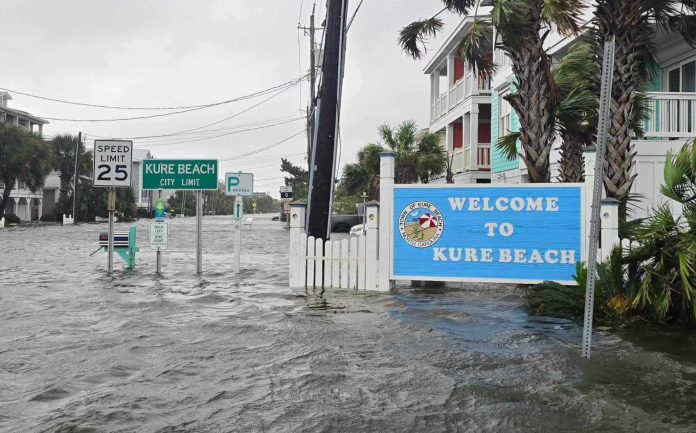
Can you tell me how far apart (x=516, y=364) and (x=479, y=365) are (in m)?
0.35

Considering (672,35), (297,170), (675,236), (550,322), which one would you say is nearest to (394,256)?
(550,322)

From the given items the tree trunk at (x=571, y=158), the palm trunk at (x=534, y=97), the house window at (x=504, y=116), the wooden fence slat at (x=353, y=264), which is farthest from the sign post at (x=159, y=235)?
the house window at (x=504, y=116)

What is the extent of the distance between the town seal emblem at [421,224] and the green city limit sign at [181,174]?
5.08m

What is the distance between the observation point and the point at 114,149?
13875 millimetres

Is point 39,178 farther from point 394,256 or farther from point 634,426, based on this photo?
point 634,426

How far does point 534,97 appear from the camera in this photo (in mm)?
12789

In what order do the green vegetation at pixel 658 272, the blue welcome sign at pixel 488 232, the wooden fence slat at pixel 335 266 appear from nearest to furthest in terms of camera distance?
1. the green vegetation at pixel 658 272
2. the blue welcome sign at pixel 488 232
3. the wooden fence slat at pixel 335 266

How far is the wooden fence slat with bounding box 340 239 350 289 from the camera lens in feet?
36.5

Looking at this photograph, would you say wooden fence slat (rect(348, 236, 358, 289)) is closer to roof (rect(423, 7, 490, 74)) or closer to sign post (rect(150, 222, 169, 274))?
sign post (rect(150, 222, 169, 274))

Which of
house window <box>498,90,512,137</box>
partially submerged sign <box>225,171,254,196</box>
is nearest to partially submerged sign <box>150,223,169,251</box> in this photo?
partially submerged sign <box>225,171,254,196</box>

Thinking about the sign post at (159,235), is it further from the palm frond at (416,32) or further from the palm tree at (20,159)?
the palm tree at (20,159)

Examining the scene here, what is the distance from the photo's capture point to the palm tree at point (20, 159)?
52875 millimetres

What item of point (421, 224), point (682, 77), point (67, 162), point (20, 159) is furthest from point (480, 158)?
point (67, 162)

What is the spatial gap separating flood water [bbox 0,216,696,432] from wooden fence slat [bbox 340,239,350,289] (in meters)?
0.47
